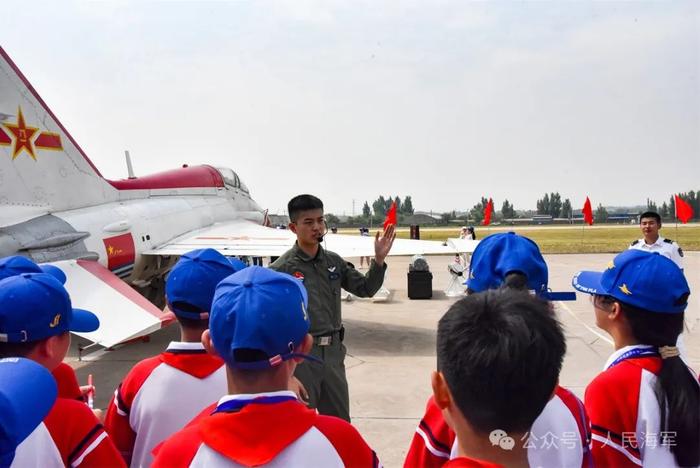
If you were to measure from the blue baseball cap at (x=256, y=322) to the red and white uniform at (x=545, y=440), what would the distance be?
54 centimetres

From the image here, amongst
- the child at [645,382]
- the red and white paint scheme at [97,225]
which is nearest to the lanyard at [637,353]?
the child at [645,382]

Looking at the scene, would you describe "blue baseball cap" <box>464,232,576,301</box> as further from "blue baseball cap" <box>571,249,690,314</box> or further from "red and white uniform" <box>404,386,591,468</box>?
"red and white uniform" <box>404,386,591,468</box>

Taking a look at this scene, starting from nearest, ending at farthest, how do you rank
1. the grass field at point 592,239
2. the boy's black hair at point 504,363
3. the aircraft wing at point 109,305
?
the boy's black hair at point 504,363 < the aircraft wing at point 109,305 < the grass field at point 592,239

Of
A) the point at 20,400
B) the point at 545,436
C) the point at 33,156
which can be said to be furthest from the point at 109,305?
the point at 545,436

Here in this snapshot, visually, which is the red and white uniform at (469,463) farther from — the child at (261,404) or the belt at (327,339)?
the belt at (327,339)

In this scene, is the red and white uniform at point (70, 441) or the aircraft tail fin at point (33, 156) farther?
the aircraft tail fin at point (33, 156)

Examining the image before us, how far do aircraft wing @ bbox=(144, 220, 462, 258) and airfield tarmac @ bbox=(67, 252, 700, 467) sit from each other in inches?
61.5

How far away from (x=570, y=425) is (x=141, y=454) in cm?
173

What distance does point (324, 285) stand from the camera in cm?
399

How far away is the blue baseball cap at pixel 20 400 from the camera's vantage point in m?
1.09

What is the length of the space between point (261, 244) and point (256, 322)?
9.11 meters

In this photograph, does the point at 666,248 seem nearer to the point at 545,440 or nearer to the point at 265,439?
the point at 545,440

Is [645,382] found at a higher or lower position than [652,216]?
lower

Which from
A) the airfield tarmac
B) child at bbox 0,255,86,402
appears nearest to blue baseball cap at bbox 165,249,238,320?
child at bbox 0,255,86,402
